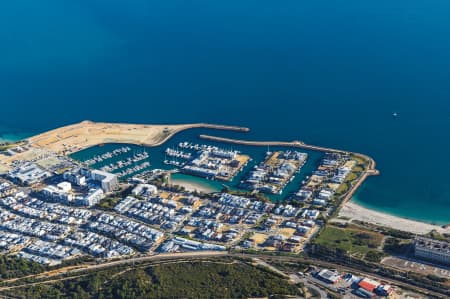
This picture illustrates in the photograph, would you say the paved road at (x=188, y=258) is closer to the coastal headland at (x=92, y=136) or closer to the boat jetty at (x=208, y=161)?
the boat jetty at (x=208, y=161)

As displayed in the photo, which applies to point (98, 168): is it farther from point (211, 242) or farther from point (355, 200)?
point (355, 200)

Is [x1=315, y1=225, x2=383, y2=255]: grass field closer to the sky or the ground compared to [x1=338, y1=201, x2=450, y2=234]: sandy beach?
closer to the ground

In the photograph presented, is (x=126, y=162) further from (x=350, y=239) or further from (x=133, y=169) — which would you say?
(x=350, y=239)

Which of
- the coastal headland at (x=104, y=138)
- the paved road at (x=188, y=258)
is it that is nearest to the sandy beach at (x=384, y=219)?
the paved road at (x=188, y=258)

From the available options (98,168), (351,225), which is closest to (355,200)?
(351,225)

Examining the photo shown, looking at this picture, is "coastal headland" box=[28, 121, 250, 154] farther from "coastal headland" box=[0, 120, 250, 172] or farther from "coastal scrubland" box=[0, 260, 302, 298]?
"coastal scrubland" box=[0, 260, 302, 298]

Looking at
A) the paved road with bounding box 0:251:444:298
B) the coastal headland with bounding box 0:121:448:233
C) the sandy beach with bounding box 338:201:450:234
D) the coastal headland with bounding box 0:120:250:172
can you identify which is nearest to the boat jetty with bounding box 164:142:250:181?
the coastal headland with bounding box 0:121:448:233

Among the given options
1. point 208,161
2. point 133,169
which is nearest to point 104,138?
point 133,169

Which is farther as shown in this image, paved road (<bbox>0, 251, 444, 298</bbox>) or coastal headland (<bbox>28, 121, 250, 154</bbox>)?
coastal headland (<bbox>28, 121, 250, 154</bbox>)
